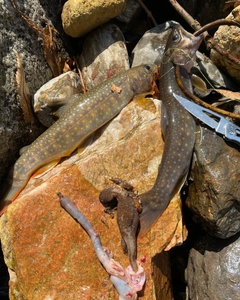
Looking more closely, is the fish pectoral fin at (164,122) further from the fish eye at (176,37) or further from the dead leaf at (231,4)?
the dead leaf at (231,4)

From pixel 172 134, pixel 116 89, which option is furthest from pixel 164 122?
pixel 116 89

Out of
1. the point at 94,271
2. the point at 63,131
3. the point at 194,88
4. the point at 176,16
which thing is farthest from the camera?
the point at 176,16

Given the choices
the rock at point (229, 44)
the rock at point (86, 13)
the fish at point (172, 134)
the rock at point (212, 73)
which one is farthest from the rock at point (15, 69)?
the rock at point (229, 44)

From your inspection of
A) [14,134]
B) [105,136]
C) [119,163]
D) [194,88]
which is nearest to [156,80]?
[194,88]

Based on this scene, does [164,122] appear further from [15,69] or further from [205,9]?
[205,9]

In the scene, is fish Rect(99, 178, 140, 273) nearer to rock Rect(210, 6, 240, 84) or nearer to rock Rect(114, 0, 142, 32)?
rock Rect(210, 6, 240, 84)

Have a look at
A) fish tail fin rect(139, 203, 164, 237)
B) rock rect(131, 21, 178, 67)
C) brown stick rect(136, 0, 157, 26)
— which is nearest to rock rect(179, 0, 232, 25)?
brown stick rect(136, 0, 157, 26)

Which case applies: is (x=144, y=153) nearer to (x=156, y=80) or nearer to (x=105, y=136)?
(x=105, y=136)
